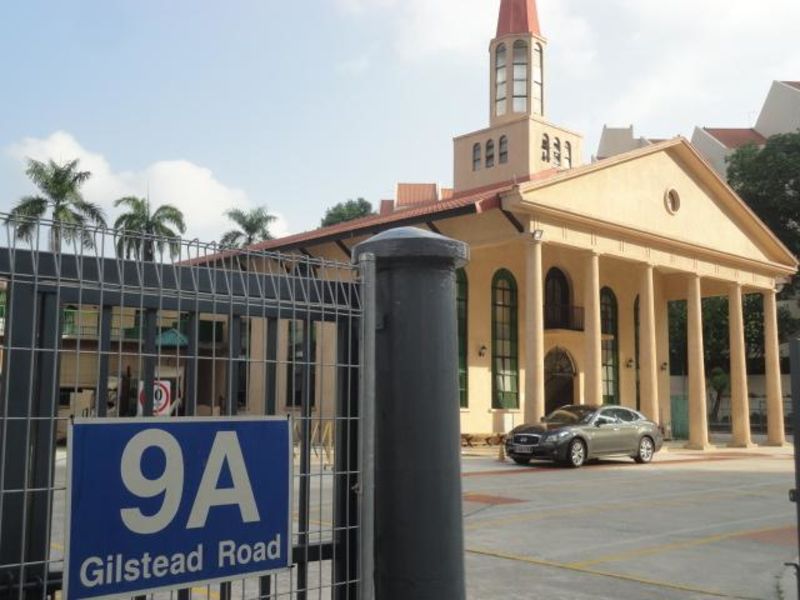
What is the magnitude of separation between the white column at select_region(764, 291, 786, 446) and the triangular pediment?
209 cm

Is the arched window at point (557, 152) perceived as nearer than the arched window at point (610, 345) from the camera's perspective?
Yes

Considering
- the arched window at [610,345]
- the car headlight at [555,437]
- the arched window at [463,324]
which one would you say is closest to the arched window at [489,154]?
the arched window at [610,345]

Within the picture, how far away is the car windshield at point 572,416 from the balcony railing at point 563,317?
320 inches

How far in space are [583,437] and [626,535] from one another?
9541 mm

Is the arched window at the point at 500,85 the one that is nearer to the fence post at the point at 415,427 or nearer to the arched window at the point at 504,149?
the arched window at the point at 504,149

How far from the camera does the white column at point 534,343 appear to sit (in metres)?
22.6

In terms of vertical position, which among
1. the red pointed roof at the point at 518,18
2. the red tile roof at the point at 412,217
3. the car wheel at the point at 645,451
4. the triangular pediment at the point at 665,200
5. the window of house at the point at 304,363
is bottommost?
the car wheel at the point at 645,451

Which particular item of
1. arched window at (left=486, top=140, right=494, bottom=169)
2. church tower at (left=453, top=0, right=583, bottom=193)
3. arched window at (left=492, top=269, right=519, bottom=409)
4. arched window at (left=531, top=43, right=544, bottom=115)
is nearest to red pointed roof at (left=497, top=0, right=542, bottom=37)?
church tower at (left=453, top=0, right=583, bottom=193)

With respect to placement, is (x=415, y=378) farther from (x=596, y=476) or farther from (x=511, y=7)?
(x=511, y=7)

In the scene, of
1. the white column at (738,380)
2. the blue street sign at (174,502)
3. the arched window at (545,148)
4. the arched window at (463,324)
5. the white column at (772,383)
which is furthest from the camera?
→ the white column at (772,383)

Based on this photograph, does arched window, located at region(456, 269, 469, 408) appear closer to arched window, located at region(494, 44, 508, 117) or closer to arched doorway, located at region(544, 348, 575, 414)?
arched doorway, located at region(544, 348, 575, 414)

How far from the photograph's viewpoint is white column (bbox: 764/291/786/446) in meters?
31.9

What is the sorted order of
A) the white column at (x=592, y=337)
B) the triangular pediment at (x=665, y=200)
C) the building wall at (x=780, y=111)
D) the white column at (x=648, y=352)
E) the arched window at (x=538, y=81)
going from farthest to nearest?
the building wall at (x=780, y=111) < the arched window at (x=538, y=81) < the white column at (x=648, y=352) < the triangular pediment at (x=665, y=200) < the white column at (x=592, y=337)

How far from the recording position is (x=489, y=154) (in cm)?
3134
